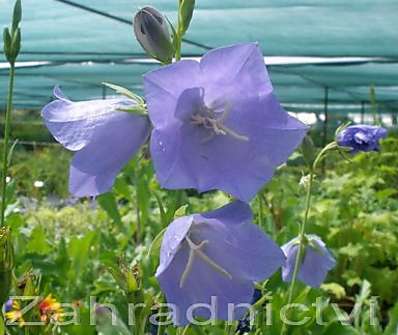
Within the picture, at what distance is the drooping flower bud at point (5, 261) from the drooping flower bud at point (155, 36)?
226 mm

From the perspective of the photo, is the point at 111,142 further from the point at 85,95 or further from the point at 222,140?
the point at 85,95

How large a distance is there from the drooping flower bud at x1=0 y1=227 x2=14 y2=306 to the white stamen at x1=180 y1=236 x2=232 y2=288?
0.64 ft

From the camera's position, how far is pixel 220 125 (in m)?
0.71

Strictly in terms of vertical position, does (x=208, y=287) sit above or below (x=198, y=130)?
below

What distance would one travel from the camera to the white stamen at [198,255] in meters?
0.67

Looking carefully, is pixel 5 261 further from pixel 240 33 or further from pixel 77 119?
pixel 240 33

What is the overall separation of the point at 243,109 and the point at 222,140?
31mm

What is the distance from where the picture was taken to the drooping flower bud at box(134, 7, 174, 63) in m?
0.70

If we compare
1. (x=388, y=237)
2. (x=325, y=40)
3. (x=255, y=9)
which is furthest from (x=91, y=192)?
(x=325, y=40)

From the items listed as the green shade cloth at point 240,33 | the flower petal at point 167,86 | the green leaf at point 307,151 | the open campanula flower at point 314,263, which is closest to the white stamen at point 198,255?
the flower petal at point 167,86

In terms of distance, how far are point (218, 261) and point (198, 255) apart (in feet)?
0.06

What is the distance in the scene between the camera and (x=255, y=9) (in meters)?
3.90

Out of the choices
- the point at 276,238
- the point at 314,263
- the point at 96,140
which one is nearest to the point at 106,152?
the point at 96,140

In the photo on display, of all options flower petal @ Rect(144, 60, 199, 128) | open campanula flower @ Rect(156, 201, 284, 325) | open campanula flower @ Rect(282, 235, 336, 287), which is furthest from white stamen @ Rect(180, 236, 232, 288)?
open campanula flower @ Rect(282, 235, 336, 287)
